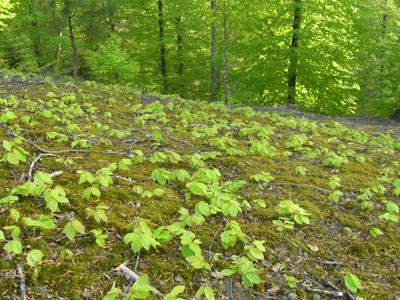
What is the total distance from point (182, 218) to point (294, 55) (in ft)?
38.9

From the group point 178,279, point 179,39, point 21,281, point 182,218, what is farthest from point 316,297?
point 179,39

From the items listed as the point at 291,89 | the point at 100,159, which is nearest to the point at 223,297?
the point at 100,159

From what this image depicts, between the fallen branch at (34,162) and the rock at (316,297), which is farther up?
the fallen branch at (34,162)

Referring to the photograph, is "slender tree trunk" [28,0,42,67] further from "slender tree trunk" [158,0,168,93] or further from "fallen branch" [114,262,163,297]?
"fallen branch" [114,262,163,297]

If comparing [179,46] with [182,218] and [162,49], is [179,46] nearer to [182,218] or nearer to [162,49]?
[162,49]

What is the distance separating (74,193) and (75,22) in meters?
18.8

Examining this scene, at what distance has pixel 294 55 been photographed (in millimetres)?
13375

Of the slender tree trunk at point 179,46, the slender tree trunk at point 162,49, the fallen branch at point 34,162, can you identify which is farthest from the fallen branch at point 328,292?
the slender tree trunk at point 179,46

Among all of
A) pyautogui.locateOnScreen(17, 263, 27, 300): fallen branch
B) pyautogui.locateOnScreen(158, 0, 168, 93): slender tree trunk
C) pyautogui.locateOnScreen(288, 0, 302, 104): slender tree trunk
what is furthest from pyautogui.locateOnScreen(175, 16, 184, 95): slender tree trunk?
pyautogui.locateOnScreen(17, 263, 27, 300): fallen branch

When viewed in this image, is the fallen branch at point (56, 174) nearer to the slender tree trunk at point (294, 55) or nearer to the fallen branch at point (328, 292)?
the fallen branch at point (328, 292)

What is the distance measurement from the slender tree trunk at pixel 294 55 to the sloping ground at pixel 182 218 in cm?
853

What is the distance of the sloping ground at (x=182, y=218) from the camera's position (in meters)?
2.44

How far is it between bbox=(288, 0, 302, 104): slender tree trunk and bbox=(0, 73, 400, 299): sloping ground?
853 centimetres

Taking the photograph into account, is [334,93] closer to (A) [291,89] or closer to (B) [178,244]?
(A) [291,89]
